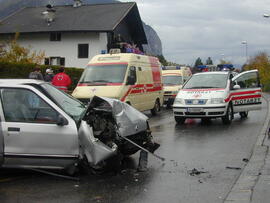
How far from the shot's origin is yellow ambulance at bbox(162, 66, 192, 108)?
21.9 metres

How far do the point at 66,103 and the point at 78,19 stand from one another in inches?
1355

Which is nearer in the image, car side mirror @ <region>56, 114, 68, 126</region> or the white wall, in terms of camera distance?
car side mirror @ <region>56, 114, 68, 126</region>

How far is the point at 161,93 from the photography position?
18562mm

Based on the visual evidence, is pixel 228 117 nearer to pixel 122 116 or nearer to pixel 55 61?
pixel 122 116

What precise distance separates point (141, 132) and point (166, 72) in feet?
53.6

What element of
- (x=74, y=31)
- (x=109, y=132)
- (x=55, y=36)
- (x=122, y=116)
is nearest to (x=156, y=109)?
(x=122, y=116)

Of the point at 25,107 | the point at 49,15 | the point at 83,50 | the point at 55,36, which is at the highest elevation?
the point at 49,15

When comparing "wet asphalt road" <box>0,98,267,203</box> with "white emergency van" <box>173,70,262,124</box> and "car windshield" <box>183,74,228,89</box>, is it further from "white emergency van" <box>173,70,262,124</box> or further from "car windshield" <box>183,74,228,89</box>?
"car windshield" <box>183,74,228,89</box>

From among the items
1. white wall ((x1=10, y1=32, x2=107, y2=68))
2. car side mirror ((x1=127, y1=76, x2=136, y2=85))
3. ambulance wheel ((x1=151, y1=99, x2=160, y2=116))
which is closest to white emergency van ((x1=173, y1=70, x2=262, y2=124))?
car side mirror ((x1=127, y1=76, x2=136, y2=85))

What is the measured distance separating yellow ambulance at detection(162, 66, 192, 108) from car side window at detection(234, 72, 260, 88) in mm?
7202

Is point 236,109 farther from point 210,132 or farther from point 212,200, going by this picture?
point 212,200

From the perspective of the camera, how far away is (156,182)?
6.40 meters

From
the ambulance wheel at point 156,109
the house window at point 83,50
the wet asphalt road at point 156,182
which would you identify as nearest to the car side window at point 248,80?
the ambulance wheel at point 156,109

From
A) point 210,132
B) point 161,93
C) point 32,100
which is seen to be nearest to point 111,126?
point 32,100
